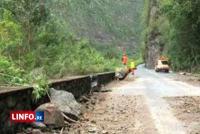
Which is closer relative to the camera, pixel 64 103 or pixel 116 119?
pixel 64 103

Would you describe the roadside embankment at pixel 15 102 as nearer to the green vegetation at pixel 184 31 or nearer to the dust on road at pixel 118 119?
the dust on road at pixel 118 119

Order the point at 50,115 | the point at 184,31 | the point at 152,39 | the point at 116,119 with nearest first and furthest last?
1. the point at 50,115
2. the point at 116,119
3. the point at 184,31
4. the point at 152,39

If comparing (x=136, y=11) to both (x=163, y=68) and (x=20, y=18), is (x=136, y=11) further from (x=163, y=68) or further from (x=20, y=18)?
(x=20, y=18)

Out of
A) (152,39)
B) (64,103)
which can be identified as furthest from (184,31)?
(152,39)

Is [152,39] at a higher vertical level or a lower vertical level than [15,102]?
higher

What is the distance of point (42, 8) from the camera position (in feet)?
69.9

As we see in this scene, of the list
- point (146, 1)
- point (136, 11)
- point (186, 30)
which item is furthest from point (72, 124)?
point (136, 11)

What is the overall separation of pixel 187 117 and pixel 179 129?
2.15m

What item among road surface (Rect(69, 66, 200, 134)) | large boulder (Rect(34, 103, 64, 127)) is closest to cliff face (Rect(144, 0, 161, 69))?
road surface (Rect(69, 66, 200, 134))

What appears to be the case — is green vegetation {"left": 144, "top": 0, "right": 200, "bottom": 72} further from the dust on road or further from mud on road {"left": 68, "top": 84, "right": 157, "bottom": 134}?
the dust on road

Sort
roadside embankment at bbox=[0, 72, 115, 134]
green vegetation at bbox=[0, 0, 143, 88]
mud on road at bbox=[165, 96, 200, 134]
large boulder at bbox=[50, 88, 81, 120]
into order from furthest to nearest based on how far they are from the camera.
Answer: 1. large boulder at bbox=[50, 88, 81, 120]
2. green vegetation at bbox=[0, 0, 143, 88]
3. mud on road at bbox=[165, 96, 200, 134]
4. roadside embankment at bbox=[0, 72, 115, 134]

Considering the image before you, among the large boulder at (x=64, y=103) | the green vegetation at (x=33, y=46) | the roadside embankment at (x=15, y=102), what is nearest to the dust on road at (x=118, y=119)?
the large boulder at (x=64, y=103)

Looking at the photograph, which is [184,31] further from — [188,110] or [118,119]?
[118,119]

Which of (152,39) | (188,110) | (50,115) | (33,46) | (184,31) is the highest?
(184,31)
